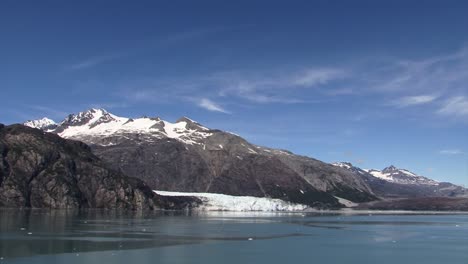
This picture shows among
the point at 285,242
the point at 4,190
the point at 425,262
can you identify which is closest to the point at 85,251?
the point at 285,242

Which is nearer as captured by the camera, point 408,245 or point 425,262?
point 425,262

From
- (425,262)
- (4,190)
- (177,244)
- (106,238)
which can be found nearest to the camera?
(425,262)

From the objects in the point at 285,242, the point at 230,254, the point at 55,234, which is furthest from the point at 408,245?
the point at 55,234

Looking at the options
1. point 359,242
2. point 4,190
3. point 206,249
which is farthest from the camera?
point 4,190

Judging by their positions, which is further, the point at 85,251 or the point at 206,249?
the point at 206,249

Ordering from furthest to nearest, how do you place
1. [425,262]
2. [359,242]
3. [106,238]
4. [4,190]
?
[4,190] → [359,242] → [106,238] → [425,262]

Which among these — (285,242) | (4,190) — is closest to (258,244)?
(285,242)

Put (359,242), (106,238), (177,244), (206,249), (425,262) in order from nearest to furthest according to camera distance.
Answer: (425,262), (206,249), (177,244), (106,238), (359,242)

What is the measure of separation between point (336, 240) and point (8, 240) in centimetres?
3832

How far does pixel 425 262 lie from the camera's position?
47.8m

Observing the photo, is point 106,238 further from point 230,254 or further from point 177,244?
point 230,254

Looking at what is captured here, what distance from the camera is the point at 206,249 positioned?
53.6m

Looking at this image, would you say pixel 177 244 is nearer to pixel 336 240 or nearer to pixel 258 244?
pixel 258 244

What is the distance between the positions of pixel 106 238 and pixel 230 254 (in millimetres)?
18946
